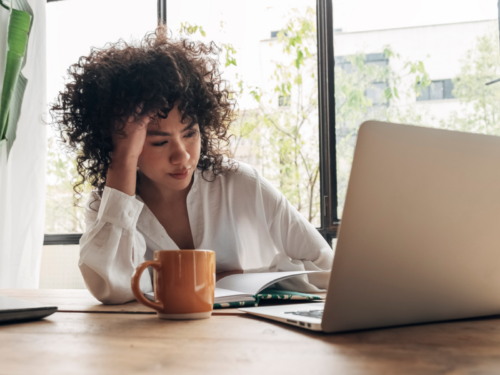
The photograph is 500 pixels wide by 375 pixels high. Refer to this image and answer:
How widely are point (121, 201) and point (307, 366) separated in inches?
33.4

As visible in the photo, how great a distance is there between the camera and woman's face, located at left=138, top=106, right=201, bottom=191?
140cm

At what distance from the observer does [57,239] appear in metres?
2.94

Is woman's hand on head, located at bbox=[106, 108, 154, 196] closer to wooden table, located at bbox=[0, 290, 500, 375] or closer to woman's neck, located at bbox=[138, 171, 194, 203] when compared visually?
woman's neck, located at bbox=[138, 171, 194, 203]

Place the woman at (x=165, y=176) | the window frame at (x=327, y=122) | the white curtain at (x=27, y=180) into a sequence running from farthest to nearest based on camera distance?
the white curtain at (x=27, y=180) < the window frame at (x=327, y=122) < the woman at (x=165, y=176)

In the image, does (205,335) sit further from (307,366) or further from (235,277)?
(235,277)

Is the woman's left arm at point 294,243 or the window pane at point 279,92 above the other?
the window pane at point 279,92

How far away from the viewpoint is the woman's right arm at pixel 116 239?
3.53 feet

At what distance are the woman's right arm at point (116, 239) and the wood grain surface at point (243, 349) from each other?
15.6 inches

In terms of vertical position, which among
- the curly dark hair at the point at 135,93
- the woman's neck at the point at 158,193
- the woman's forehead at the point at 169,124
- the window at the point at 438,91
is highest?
the window at the point at 438,91

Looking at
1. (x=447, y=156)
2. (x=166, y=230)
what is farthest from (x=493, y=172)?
(x=166, y=230)

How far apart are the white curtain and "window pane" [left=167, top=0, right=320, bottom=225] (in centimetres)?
111

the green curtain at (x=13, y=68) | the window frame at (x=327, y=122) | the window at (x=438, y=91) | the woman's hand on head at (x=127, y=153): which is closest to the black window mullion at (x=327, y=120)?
the window frame at (x=327, y=122)

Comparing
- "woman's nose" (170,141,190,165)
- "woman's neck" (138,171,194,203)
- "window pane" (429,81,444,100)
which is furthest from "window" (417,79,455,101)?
"woman's nose" (170,141,190,165)

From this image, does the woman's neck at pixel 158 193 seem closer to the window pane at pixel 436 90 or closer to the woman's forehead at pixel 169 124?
the woman's forehead at pixel 169 124
